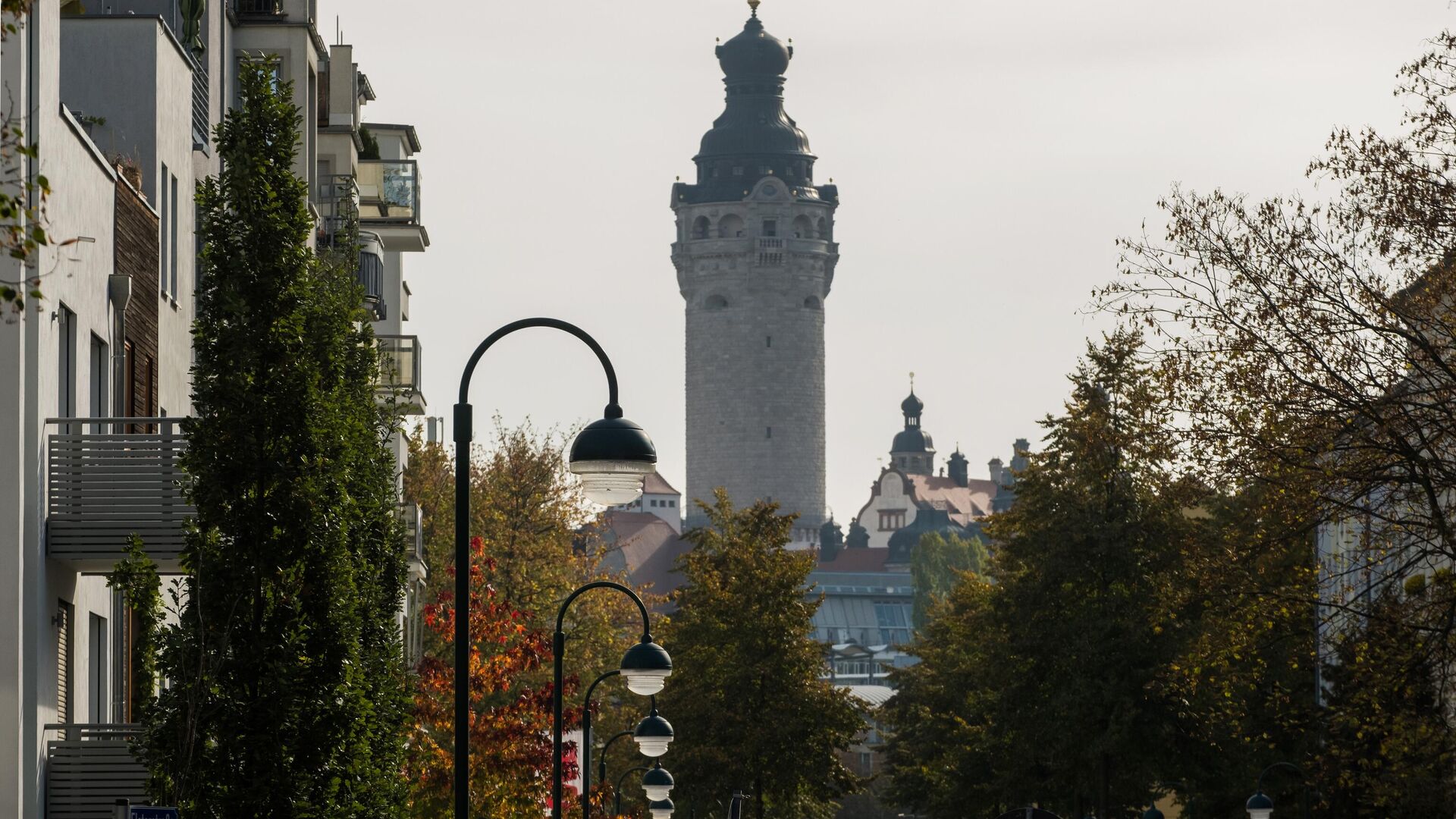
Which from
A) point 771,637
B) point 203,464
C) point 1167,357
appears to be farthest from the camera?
point 771,637

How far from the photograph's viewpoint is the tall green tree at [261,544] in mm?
18047

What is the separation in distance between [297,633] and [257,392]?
1683 mm

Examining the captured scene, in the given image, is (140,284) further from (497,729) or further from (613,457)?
(497,729)

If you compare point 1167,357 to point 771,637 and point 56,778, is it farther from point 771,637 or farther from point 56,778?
point 771,637

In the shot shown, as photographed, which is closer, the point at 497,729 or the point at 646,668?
the point at 646,668

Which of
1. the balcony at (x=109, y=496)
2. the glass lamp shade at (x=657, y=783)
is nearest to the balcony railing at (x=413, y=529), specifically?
the glass lamp shade at (x=657, y=783)

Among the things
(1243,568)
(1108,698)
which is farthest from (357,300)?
(1108,698)

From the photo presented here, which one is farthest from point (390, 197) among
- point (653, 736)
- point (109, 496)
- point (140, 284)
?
point (109, 496)

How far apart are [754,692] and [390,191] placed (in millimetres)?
17129

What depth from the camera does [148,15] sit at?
26.8m

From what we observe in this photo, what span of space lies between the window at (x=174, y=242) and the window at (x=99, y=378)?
520 cm

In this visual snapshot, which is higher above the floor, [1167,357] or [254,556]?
[1167,357]

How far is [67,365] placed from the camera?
21812 mm

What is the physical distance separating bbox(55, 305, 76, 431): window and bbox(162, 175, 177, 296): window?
709 cm
